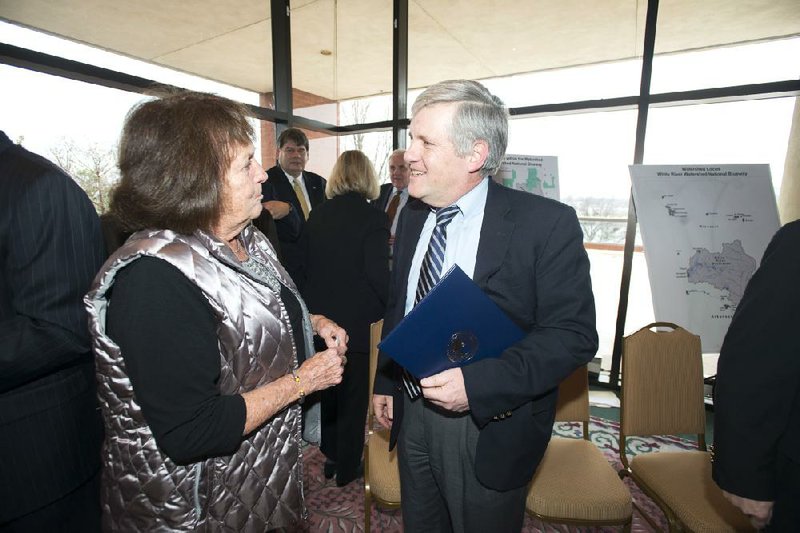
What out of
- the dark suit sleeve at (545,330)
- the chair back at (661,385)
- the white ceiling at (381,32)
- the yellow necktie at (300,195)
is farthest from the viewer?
the yellow necktie at (300,195)

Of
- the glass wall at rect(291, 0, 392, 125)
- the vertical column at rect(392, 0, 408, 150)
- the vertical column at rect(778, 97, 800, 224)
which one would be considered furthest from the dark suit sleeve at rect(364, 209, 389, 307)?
the vertical column at rect(778, 97, 800, 224)

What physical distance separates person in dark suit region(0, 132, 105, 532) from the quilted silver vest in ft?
0.64

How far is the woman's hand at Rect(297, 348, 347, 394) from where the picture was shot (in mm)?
1101

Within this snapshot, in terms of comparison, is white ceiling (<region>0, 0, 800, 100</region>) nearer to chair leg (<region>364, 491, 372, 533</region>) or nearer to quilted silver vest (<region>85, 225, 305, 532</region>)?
quilted silver vest (<region>85, 225, 305, 532</region>)

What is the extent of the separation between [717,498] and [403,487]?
132 centimetres

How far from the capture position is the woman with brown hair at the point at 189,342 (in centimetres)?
85

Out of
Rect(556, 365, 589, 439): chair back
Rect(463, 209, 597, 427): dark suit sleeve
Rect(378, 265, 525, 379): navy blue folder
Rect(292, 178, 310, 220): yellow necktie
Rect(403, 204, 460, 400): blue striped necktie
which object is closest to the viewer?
Rect(378, 265, 525, 379): navy blue folder

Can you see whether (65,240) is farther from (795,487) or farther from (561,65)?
(561,65)

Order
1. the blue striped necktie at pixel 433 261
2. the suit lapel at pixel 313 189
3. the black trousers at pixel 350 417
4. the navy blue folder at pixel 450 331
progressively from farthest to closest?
the suit lapel at pixel 313 189, the black trousers at pixel 350 417, the blue striped necktie at pixel 433 261, the navy blue folder at pixel 450 331

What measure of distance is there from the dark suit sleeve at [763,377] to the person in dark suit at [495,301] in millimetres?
360

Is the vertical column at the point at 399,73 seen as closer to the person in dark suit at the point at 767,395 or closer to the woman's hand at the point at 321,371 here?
the woman's hand at the point at 321,371

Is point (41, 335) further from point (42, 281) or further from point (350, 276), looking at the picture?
point (350, 276)

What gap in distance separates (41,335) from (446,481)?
1.20m

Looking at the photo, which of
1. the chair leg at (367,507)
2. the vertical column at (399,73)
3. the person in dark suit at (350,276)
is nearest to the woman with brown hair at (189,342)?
the chair leg at (367,507)
